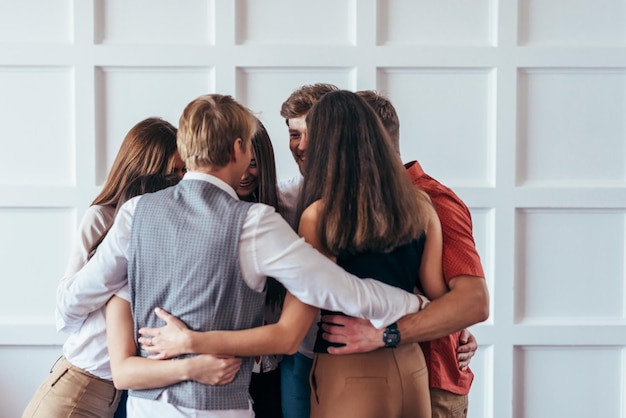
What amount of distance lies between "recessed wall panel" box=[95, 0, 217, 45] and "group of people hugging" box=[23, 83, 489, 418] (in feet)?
3.00

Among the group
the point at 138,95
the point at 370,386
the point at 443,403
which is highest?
the point at 138,95

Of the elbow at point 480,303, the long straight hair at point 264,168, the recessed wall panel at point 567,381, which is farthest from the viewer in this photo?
the recessed wall panel at point 567,381

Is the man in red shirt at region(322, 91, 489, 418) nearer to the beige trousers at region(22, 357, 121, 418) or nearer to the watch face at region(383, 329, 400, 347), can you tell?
the watch face at region(383, 329, 400, 347)

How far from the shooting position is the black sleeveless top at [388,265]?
1379 millimetres

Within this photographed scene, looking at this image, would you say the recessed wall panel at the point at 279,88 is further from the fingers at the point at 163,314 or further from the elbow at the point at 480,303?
the fingers at the point at 163,314

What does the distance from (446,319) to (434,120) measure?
1.07 meters

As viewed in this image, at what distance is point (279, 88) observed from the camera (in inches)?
92.7

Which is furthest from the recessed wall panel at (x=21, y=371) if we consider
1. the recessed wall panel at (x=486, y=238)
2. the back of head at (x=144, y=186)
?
the recessed wall panel at (x=486, y=238)

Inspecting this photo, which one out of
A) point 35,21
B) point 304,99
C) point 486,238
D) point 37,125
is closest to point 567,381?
point 486,238

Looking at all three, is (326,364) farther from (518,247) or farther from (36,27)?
(36,27)

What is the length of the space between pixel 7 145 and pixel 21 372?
754 millimetres

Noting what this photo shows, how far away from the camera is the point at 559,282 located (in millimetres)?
2430

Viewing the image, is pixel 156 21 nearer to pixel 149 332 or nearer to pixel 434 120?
pixel 434 120

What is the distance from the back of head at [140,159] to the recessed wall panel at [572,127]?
1.26 metres
